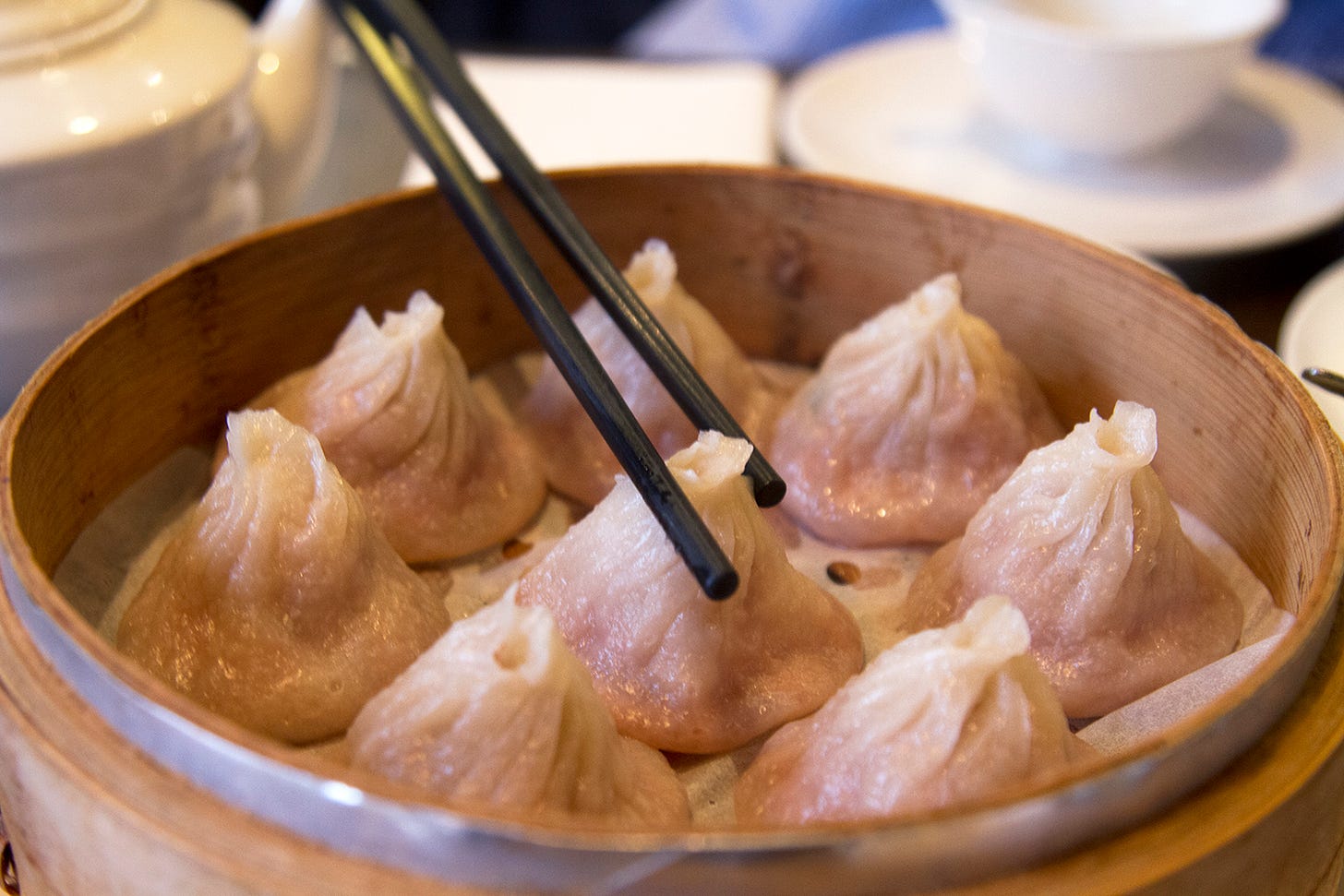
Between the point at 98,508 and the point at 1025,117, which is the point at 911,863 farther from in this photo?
the point at 1025,117

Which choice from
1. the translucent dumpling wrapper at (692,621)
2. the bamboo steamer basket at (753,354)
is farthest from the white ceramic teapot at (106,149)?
the translucent dumpling wrapper at (692,621)

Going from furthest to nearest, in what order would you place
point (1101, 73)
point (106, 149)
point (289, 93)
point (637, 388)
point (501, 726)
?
point (1101, 73) → point (289, 93) → point (637, 388) → point (106, 149) → point (501, 726)

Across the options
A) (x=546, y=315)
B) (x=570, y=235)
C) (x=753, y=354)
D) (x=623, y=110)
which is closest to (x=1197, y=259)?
(x=753, y=354)

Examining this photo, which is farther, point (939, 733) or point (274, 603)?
point (274, 603)

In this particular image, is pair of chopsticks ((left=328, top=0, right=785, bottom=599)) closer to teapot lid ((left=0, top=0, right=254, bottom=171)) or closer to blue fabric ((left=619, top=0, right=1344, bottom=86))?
teapot lid ((left=0, top=0, right=254, bottom=171))

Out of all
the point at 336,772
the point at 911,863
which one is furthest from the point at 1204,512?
the point at 336,772

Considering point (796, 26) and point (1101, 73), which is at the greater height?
point (1101, 73)

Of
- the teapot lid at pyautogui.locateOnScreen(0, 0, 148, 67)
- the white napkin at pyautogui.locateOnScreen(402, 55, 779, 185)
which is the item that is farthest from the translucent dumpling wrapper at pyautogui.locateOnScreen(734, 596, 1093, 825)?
the white napkin at pyautogui.locateOnScreen(402, 55, 779, 185)

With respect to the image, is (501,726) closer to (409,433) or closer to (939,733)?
(939,733)
